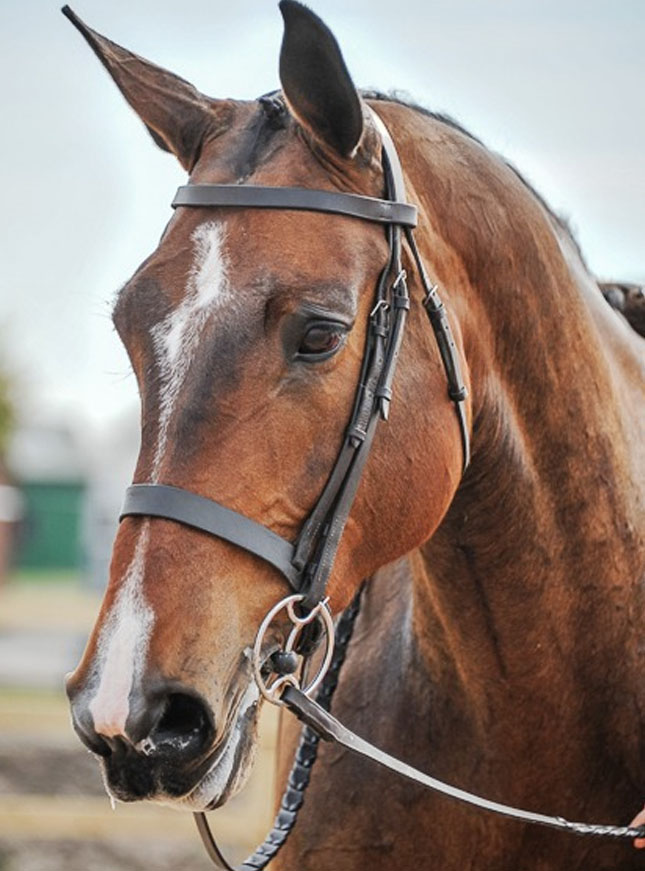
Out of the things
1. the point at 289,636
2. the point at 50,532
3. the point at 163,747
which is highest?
the point at 289,636

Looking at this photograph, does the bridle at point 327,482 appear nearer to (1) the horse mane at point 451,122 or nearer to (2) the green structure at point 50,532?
(1) the horse mane at point 451,122

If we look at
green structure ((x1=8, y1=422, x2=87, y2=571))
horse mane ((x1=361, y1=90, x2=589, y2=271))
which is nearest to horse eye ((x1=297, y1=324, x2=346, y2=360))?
horse mane ((x1=361, y1=90, x2=589, y2=271))

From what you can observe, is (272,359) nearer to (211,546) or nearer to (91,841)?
(211,546)

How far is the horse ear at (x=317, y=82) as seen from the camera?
8.68 feet

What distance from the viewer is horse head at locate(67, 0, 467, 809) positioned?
2426 mm

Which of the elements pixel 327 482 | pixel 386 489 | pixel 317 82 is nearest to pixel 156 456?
pixel 327 482

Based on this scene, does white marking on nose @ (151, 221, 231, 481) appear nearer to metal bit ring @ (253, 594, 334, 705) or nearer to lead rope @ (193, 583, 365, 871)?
metal bit ring @ (253, 594, 334, 705)

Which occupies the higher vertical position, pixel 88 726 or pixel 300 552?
pixel 300 552

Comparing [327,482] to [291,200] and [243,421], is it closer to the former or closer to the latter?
[243,421]

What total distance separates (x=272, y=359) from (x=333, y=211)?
1.20ft

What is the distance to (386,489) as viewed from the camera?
278 cm

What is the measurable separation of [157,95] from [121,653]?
1.34 meters

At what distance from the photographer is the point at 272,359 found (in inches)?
103

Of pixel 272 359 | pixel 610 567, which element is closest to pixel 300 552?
pixel 272 359
